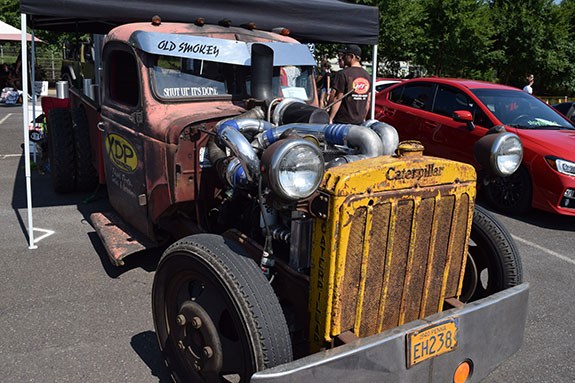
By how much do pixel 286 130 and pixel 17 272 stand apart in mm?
2727

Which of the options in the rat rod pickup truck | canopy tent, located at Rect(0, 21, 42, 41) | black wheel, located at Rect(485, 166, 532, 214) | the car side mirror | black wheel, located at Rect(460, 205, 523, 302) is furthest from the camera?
canopy tent, located at Rect(0, 21, 42, 41)

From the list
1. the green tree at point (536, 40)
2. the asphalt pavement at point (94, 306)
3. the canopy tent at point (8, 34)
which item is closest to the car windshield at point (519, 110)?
the asphalt pavement at point (94, 306)

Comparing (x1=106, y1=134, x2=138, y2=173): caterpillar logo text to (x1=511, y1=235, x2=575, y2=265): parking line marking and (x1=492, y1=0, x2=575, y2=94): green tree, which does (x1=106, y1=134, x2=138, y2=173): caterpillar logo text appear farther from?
(x1=492, y1=0, x2=575, y2=94): green tree

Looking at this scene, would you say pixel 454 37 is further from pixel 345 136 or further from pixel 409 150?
pixel 409 150

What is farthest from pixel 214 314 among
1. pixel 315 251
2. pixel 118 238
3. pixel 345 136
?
pixel 118 238

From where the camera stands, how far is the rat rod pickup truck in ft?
6.98

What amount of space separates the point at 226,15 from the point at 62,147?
2285 mm

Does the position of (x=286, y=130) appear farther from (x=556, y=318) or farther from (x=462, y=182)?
(x=556, y=318)

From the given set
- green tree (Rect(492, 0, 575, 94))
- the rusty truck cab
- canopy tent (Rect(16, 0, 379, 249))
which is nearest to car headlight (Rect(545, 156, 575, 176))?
canopy tent (Rect(16, 0, 379, 249))

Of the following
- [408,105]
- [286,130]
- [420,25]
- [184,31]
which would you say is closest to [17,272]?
[184,31]

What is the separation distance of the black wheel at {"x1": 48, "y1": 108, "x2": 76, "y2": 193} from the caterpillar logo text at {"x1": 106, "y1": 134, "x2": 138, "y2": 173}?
1.39 metres

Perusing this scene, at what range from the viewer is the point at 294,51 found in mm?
4164

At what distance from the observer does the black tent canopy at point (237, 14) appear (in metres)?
4.19

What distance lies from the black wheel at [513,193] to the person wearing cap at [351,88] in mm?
1774
